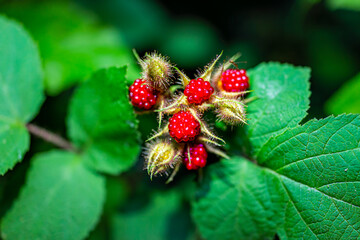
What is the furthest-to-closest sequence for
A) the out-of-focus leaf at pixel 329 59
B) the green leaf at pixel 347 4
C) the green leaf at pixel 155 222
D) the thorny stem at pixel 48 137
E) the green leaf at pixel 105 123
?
the out-of-focus leaf at pixel 329 59
the green leaf at pixel 347 4
the green leaf at pixel 155 222
the thorny stem at pixel 48 137
the green leaf at pixel 105 123

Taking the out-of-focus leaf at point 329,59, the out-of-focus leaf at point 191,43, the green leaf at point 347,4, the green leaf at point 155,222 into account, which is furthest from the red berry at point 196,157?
the green leaf at point 347,4

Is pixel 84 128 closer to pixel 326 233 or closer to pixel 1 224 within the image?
pixel 1 224

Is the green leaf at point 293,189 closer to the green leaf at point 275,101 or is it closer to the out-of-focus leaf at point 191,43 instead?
the green leaf at point 275,101

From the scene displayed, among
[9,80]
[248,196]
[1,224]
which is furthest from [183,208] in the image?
[9,80]

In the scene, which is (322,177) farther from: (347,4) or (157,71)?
(347,4)

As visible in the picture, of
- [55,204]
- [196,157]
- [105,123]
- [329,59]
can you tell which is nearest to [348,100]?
[329,59]

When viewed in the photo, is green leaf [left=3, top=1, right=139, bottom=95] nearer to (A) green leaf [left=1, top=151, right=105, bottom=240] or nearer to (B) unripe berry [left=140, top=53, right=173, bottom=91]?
(A) green leaf [left=1, top=151, right=105, bottom=240]

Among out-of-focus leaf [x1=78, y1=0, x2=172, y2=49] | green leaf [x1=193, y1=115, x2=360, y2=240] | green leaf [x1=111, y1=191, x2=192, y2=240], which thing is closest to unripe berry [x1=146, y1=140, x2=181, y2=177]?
green leaf [x1=193, y1=115, x2=360, y2=240]
